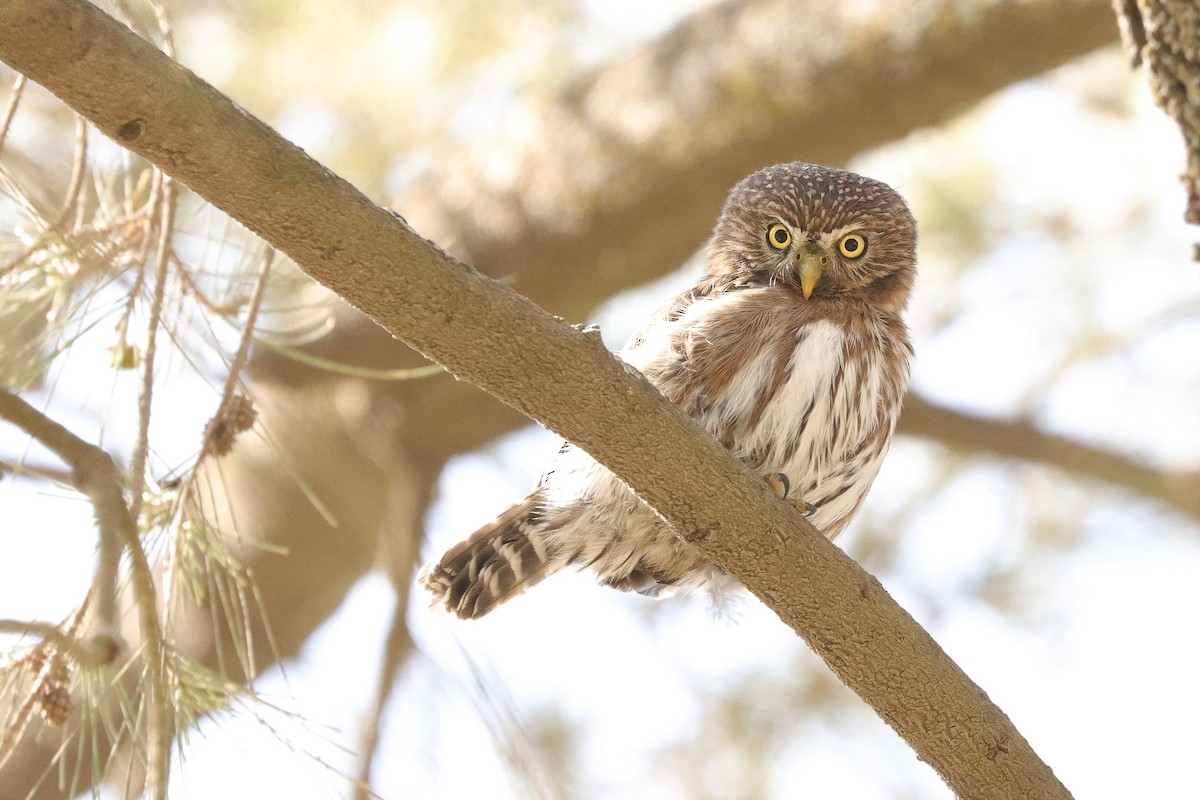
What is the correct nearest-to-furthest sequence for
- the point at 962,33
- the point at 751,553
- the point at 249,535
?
the point at 751,553, the point at 962,33, the point at 249,535

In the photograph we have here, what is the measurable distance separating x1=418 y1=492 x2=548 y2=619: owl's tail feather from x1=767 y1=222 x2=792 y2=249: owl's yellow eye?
115 cm

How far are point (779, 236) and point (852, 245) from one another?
244 millimetres

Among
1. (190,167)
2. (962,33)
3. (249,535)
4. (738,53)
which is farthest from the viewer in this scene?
(249,535)

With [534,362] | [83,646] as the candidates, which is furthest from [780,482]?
[83,646]

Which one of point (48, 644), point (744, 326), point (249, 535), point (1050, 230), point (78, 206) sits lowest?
point (48, 644)

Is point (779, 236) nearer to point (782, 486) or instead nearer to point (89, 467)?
point (782, 486)

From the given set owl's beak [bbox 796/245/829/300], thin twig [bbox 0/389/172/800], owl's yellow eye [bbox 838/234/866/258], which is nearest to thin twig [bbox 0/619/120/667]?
thin twig [bbox 0/389/172/800]

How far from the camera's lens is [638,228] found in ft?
18.3

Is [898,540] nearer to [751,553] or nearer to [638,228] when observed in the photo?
[638,228]

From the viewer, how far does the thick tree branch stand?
2229 mm

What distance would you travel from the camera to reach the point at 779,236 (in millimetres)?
4180

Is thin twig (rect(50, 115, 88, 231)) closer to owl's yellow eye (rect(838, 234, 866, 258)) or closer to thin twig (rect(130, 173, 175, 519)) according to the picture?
thin twig (rect(130, 173, 175, 519))

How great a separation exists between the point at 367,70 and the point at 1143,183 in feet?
14.2

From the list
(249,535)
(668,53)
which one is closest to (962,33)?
(668,53)
